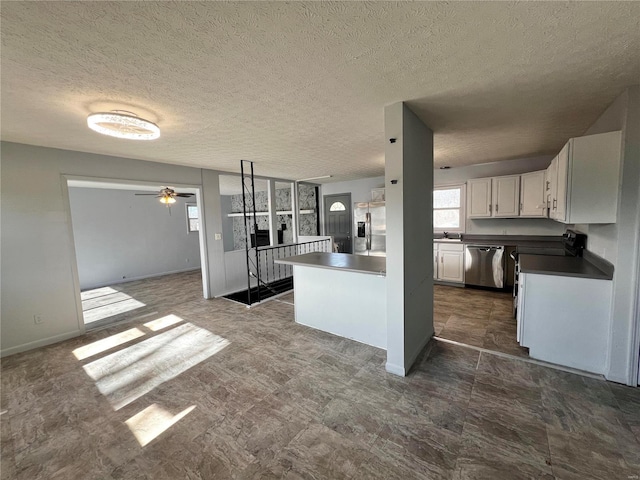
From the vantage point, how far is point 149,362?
9.17 ft

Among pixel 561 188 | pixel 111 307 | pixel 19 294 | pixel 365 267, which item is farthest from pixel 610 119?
pixel 111 307

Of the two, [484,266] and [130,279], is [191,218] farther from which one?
[484,266]

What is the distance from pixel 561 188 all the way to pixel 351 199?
4710mm

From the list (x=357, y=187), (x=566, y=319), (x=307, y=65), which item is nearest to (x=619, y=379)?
(x=566, y=319)

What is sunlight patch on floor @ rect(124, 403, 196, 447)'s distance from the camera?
1828 millimetres

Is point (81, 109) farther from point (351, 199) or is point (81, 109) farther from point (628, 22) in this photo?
point (351, 199)

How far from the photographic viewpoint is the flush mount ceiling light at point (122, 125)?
6.77 feet

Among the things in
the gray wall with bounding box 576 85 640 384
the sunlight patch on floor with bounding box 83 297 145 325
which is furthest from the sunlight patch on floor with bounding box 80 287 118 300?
the gray wall with bounding box 576 85 640 384

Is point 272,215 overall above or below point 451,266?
above

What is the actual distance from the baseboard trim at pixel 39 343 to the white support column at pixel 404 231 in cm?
418

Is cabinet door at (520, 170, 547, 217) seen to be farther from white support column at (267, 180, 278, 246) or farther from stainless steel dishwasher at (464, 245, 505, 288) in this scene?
white support column at (267, 180, 278, 246)

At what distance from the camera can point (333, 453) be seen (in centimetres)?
164

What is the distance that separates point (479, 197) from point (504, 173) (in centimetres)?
68

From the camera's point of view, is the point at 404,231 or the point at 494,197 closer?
the point at 404,231
